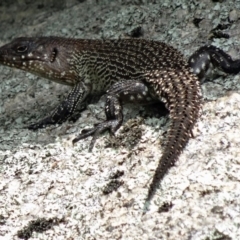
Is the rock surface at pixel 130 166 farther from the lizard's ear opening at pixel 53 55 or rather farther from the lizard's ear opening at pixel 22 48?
the lizard's ear opening at pixel 22 48

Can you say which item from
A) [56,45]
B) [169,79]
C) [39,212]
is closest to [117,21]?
[56,45]

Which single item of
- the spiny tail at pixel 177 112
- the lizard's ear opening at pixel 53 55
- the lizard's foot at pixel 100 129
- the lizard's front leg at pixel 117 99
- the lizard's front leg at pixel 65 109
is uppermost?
the spiny tail at pixel 177 112

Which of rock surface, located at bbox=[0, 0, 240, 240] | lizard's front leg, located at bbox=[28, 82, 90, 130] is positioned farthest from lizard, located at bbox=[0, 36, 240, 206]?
rock surface, located at bbox=[0, 0, 240, 240]

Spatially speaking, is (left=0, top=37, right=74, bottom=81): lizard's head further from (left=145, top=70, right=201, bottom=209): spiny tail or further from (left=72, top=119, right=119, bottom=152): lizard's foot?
(left=145, top=70, right=201, bottom=209): spiny tail

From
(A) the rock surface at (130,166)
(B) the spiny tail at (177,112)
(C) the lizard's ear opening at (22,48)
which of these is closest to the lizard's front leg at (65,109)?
(A) the rock surface at (130,166)

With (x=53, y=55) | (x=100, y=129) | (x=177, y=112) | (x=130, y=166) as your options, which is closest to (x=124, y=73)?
(x=100, y=129)

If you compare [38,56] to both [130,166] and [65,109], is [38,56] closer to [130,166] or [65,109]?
[65,109]

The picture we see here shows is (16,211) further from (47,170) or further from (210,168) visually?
(210,168)
